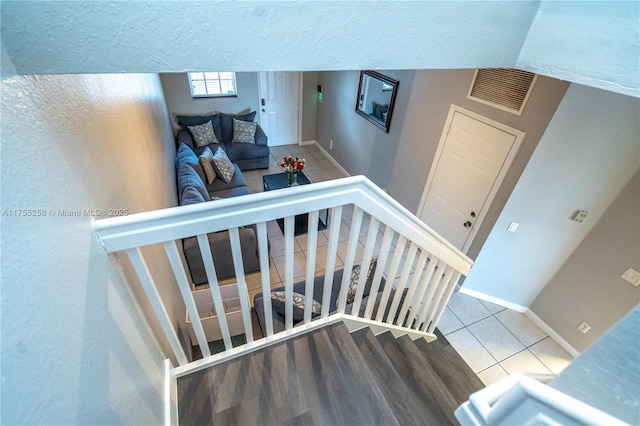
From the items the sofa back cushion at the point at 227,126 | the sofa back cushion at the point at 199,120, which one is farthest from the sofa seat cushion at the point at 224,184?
the sofa back cushion at the point at 199,120

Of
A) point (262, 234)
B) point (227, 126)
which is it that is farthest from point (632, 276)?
point (227, 126)

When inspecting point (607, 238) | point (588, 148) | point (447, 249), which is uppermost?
point (588, 148)

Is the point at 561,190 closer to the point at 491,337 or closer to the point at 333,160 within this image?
the point at 491,337

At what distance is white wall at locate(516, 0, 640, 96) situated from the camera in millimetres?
602

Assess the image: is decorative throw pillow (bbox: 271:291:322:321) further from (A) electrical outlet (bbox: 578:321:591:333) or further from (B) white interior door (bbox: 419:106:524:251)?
(A) electrical outlet (bbox: 578:321:591:333)

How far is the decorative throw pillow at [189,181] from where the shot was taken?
327 centimetres

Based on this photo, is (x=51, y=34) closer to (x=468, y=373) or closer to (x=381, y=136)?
(x=468, y=373)

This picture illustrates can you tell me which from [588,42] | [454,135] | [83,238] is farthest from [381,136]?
[83,238]

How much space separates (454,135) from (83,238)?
10.6ft

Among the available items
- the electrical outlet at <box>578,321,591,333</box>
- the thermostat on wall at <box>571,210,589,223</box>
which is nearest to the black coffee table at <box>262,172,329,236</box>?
the thermostat on wall at <box>571,210,589,223</box>

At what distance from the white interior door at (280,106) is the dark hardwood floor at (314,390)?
17.9 feet

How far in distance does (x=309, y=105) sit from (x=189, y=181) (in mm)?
3809

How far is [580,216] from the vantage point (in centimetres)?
241

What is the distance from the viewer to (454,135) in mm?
3014
